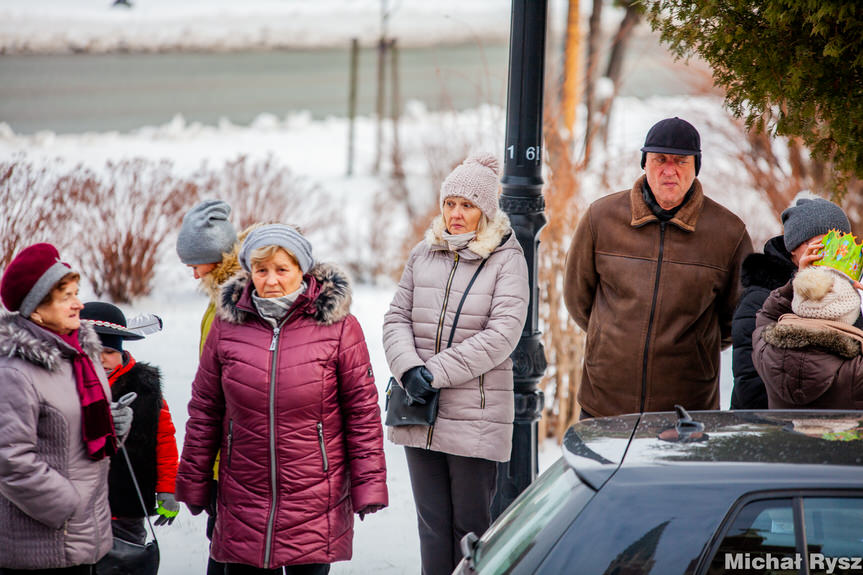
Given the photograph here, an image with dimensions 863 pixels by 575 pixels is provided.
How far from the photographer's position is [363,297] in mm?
10344

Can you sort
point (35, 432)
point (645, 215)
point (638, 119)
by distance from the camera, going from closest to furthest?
1. point (35, 432)
2. point (645, 215)
3. point (638, 119)

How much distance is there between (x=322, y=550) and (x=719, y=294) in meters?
2.07

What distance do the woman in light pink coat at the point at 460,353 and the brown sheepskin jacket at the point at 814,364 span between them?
1.06 m

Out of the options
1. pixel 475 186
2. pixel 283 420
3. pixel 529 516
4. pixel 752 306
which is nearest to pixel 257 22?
pixel 475 186

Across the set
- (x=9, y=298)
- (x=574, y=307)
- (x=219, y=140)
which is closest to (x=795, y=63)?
(x=574, y=307)

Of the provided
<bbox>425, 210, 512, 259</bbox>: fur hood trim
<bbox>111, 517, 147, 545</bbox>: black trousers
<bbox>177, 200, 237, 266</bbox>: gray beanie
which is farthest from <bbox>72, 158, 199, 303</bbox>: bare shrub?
<bbox>425, 210, 512, 259</bbox>: fur hood trim

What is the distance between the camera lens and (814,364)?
3.50 meters

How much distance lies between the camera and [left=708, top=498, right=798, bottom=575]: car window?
7.50 feet

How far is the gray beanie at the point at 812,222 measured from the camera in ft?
13.0

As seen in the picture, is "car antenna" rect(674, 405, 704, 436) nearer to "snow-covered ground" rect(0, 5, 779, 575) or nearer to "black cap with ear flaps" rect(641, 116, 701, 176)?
"black cap with ear flaps" rect(641, 116, 701, 176)

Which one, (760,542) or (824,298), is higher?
(824,298)

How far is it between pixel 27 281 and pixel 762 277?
284cm

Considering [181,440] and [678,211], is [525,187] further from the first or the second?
[181,440]

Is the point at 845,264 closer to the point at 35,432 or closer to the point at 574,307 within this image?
the point at 574,307
